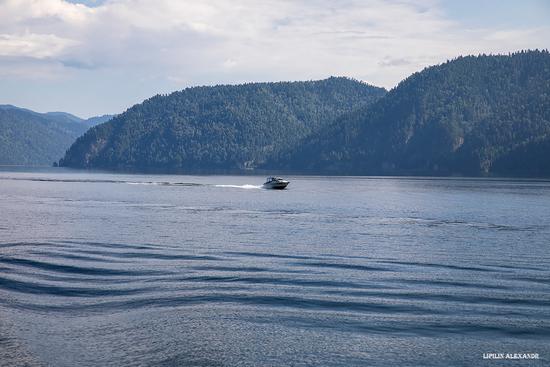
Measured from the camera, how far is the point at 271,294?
129 ft

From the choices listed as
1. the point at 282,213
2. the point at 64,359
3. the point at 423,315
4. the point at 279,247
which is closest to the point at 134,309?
the point at 64,359

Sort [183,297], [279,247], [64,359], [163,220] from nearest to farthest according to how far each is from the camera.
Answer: [64,359]
[183,297]
[279,247]
[163,220]

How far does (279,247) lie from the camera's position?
58.4 metres

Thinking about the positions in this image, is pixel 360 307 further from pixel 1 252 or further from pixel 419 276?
pixel 1 252

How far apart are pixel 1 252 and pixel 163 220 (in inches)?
1163

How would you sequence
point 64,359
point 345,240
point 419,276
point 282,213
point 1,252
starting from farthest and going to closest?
point 282,213 → point 345,240 → point 1,252 → point 419,276 → point 64,359

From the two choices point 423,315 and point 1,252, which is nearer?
point 423,315

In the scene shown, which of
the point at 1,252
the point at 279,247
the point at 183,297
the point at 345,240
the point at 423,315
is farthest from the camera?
the point at 345,240

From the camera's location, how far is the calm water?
30.1 meters

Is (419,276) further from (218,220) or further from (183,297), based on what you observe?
(218,220)

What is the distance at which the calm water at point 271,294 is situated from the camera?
30062 millimetres

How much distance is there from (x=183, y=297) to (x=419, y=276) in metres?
16.2

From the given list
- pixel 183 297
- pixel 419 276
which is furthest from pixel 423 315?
pixel 183 297

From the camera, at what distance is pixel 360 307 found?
36.3m
